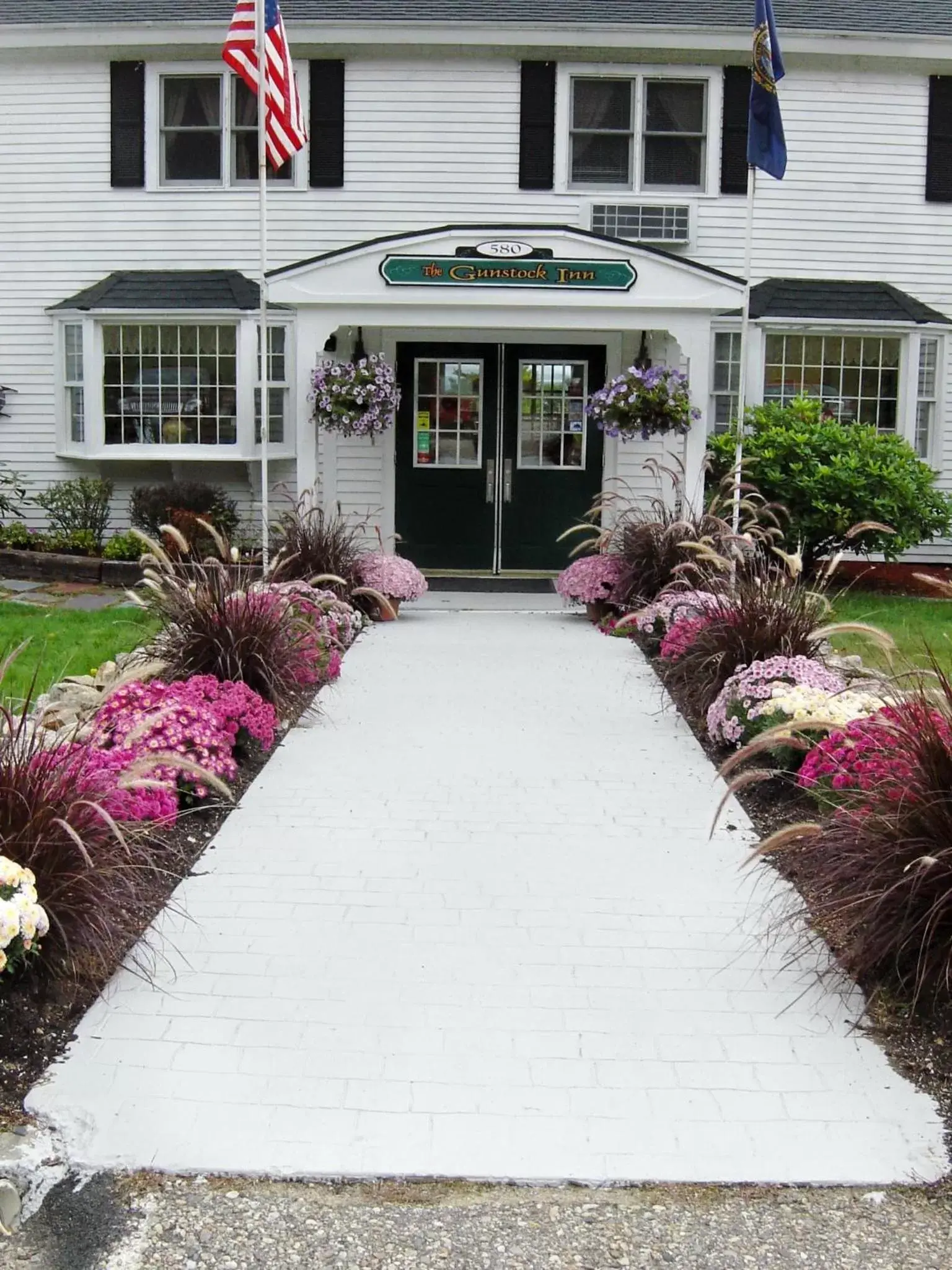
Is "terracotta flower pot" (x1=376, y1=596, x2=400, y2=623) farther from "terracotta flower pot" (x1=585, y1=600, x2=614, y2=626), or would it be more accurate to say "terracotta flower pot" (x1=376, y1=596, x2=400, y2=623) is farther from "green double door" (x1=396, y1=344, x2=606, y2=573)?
"green double door" (x1=396, y1=344, x2=606, y2=573)

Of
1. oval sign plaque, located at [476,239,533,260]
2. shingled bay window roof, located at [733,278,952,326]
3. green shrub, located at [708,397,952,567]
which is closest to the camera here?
oval sign plaque, located at [476,239,533,260]

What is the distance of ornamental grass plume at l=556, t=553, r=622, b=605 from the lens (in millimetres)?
11875

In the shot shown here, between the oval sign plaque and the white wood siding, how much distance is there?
9.15ft

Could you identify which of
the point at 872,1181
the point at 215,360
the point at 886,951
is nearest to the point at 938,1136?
the point at 872,1181

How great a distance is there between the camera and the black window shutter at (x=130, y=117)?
15258 mm

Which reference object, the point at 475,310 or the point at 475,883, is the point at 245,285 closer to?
the point at 475,310

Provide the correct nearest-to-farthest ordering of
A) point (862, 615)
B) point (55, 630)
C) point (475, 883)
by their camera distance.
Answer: point (475, 883)
point (55, 630)
point (862, 615)

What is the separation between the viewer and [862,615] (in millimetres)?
12328

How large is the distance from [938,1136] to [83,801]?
2.78 m

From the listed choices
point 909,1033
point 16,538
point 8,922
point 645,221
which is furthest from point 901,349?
point 8,922

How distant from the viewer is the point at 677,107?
598 inches

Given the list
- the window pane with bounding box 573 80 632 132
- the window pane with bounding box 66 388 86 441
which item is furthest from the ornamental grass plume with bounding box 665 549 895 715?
the window pane with bounding box 66 388 86 441

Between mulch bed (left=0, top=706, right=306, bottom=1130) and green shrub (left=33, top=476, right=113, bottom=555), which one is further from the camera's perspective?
green shrub (left=33, top=476, right=113, bottom=555)

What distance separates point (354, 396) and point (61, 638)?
3.50m
